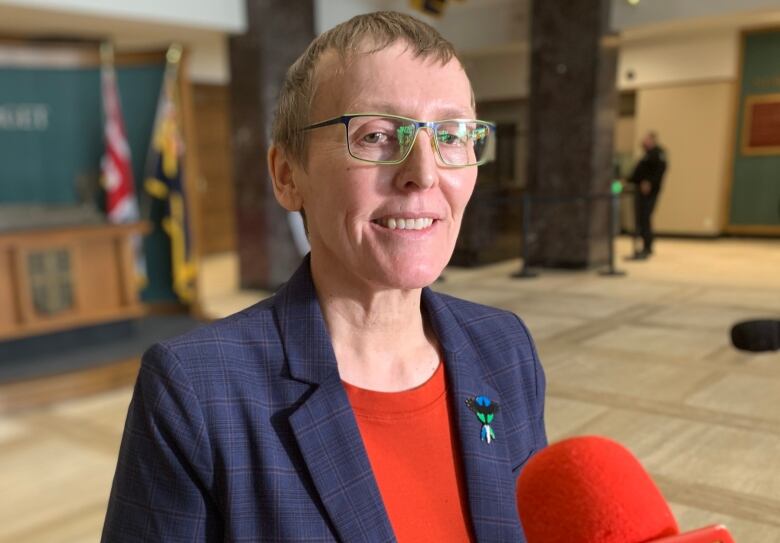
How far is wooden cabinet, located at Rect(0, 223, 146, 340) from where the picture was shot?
205 inches

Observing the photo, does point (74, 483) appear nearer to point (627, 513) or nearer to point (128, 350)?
point (128, 350)

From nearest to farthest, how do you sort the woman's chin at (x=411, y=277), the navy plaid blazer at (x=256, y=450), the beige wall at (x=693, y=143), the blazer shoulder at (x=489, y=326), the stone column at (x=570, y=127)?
the navy plaid blazer at (x=256, y=450), the woman's chin at (x=411, y=277), the blazer shoulder at (x=489, y=326), the stone column at (x=570, y=127), the beige wall at (x=693, y=143)

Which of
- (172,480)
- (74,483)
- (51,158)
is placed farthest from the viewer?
(51,158)

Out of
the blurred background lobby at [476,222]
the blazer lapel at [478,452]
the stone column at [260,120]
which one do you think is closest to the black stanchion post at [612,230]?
the blurred background lobby at [476,222]

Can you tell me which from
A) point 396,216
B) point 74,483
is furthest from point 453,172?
point 74,483

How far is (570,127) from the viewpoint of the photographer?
322 inches

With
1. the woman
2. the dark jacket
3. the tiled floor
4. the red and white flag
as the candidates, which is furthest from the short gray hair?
the dark jacket

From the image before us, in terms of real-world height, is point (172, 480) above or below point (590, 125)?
below

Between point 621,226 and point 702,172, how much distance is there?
4.90ft

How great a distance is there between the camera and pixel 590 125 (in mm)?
8016

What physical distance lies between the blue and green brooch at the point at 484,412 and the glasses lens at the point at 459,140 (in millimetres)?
343

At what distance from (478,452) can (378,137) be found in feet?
1.48

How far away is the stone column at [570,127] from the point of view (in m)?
7.98

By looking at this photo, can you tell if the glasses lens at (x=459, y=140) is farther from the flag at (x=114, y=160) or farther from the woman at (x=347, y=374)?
the flag at (x=114, y=160)
